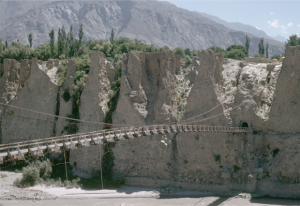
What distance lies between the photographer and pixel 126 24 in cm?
14225

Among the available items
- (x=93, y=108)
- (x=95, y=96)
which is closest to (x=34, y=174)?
(x=93, y=108)

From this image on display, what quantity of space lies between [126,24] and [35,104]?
117 m

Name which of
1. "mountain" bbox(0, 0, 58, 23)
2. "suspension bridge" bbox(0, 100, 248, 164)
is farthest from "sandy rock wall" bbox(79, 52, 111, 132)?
"mountain" bbox(0, 0, 58, 23)

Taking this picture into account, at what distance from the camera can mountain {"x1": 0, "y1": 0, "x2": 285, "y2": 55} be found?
127 m

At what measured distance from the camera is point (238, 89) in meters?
26.2

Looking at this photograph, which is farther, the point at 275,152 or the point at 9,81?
the point at 9,81

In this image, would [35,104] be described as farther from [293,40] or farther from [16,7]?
[16,7]

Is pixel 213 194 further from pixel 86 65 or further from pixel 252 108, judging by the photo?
pixel 86 65

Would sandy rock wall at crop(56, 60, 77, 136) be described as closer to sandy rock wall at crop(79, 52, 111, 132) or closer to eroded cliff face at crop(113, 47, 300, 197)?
sandy rock wall at crop(79, 52, 111, 132)

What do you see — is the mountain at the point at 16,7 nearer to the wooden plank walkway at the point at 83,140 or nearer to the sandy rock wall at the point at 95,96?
the sandy rock wall at the point at 95,96

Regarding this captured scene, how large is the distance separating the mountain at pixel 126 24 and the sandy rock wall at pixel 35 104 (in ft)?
311

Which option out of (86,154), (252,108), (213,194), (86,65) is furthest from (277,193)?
(86,65)

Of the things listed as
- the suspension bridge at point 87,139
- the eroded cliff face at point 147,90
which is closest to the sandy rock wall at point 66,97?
the eroded cliff face at point 147,90

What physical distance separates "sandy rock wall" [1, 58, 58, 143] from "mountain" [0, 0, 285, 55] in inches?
3736
